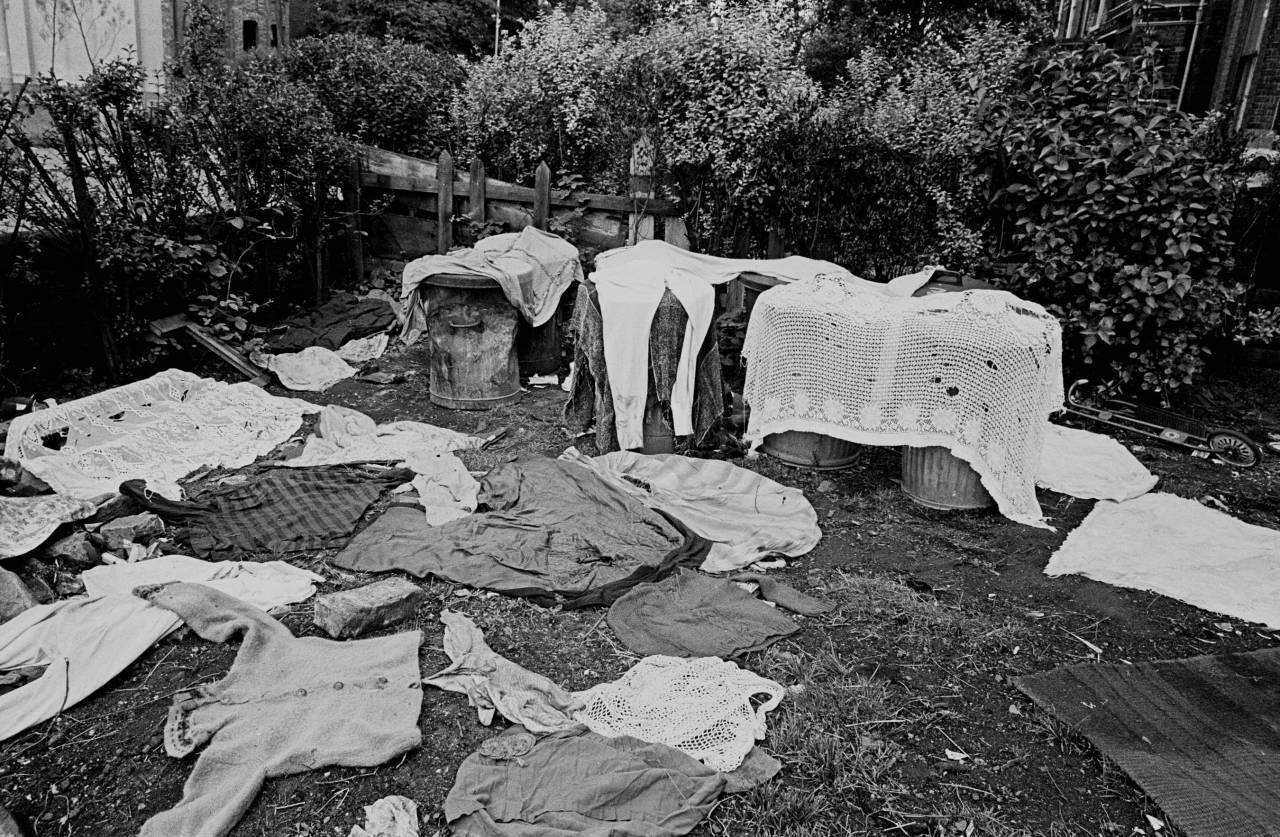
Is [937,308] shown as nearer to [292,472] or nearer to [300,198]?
[292,472]

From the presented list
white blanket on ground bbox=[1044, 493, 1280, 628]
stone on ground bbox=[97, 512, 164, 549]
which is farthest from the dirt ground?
stone on ground bbox=[97, 512, 164, 549]

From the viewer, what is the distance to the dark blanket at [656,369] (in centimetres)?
567

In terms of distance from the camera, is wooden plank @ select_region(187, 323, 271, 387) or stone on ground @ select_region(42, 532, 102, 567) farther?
wooden plank @ select_region(187, 323, 271, 387)

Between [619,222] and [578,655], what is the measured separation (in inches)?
218

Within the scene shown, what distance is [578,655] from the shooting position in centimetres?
376

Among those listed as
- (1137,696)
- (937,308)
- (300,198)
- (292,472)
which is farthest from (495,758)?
(300,198)

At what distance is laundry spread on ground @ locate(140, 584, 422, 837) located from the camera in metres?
2.82

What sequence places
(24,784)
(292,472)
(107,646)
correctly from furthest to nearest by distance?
(292,472)
(107,646)
(24,784)

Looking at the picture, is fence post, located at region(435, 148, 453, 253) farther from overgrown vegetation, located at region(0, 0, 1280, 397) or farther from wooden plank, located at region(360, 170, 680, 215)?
overgrown vegetation, located at region(0, 0, 1280, 397)

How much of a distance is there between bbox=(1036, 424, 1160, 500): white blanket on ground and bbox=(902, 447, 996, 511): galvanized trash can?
30.1 inches

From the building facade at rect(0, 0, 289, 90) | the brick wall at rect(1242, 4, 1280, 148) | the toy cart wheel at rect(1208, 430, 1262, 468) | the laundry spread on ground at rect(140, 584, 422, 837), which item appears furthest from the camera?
the brick wall at rect(1242, 4, 1280, 148)

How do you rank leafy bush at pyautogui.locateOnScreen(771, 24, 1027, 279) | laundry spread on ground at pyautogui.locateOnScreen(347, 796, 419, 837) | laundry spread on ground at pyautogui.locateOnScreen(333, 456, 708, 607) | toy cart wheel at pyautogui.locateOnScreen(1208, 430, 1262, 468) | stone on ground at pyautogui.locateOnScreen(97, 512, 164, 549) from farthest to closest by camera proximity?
leafy bush at pyautogui.locateOnScreen(771, 24, 1027, 279)
toy cart wheel at pyautogui.locateOnScreen(1208, 430, 1262, 468)
stone on ground at pyautogui.locateOnScreen(97, 512, 164, 549)
laundry spread on ground at pyautogui.locateOnScreen(333, 456, 708, 607)
laundry spread on ground at pyautogui.locateOnScreen(347, 796, 419, 837)

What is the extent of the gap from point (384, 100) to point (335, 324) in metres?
2.91

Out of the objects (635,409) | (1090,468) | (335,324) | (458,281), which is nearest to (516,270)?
(458,281)
